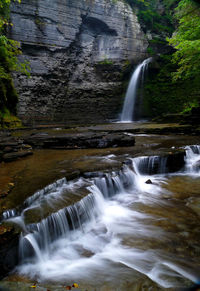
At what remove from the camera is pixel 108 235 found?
3.05 metres

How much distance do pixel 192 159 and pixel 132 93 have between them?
15.5 m

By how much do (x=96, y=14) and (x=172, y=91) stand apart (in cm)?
1135

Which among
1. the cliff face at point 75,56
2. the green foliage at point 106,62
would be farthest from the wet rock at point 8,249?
the green foliage at point 106,62

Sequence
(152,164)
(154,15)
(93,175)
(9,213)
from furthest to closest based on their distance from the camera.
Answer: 1. (154,15)
2. (152,164)
3. (93,175)
4. (9,213)

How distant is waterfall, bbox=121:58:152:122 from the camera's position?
2012 cm

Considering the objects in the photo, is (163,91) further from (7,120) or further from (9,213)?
(9,213)

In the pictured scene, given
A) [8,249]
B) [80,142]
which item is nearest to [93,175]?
[8,249]

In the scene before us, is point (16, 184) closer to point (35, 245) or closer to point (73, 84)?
point (35, 245)

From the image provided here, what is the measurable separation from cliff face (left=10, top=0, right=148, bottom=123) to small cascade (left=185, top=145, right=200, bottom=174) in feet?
48.2

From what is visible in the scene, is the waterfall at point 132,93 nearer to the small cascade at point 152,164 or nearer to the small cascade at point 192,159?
the small cascade at point 192,159

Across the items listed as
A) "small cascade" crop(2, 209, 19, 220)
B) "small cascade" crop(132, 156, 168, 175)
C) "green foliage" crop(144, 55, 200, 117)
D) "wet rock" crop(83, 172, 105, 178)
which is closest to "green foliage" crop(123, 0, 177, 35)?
"green foliage" crop(144, 55, 200, 117)

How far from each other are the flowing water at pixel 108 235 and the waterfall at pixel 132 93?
54.3 ft

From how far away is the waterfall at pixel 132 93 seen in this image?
20125 mm

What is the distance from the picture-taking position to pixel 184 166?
575cm
